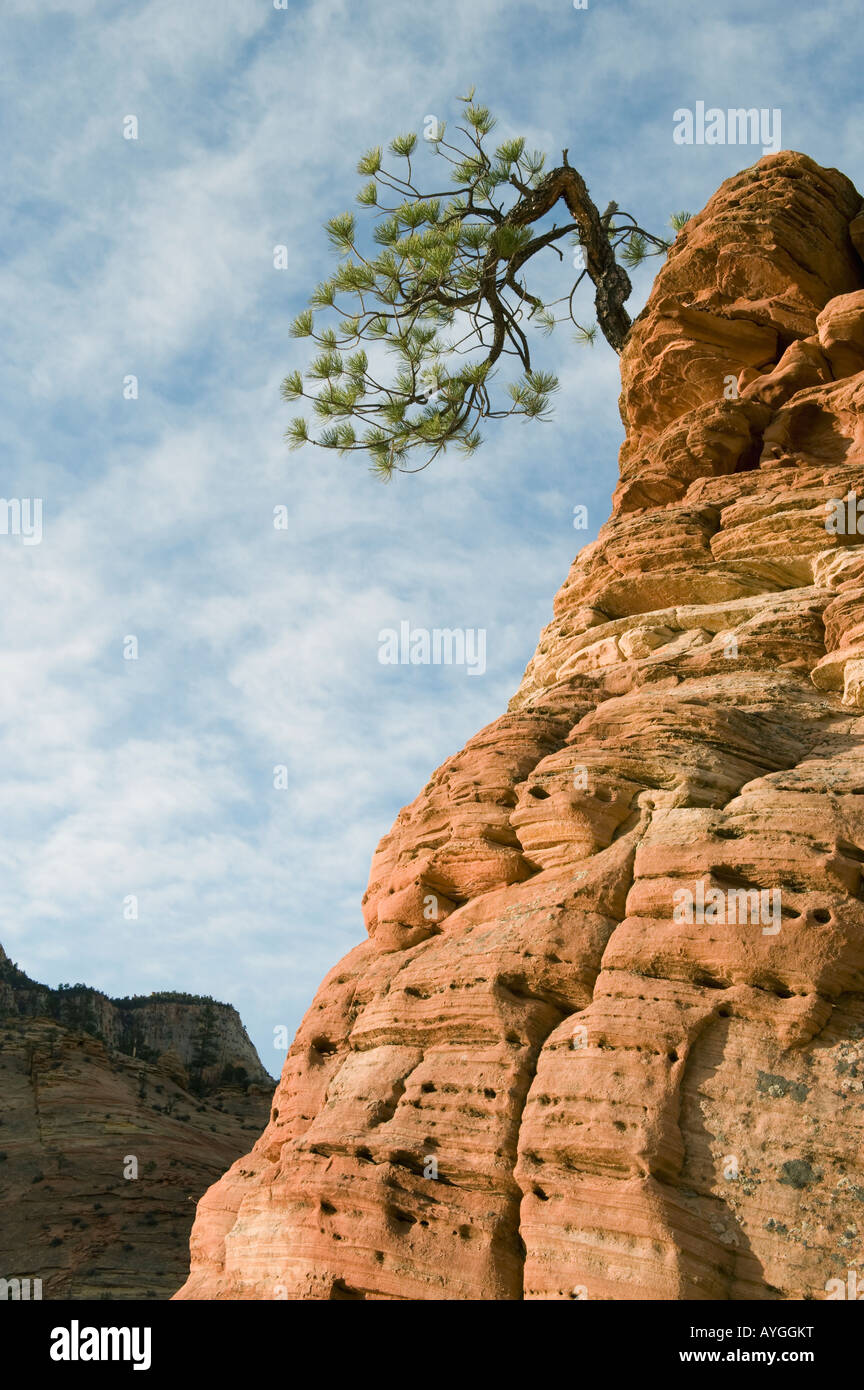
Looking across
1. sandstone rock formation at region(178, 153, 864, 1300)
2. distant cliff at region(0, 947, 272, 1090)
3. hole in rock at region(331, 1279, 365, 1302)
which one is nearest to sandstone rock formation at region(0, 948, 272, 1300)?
distant cliff at region(0, 947, 272, 1090)

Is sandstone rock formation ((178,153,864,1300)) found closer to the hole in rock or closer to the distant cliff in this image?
the hole in rock

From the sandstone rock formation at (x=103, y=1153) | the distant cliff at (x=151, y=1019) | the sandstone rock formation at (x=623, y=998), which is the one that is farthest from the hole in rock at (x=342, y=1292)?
the distant cliff at (x=151, y=1019)

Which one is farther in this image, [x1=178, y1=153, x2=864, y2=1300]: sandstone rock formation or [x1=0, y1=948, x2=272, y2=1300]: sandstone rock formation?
[x1=0, y1=948, x2=272, y2=1300]: sandstone rock formation

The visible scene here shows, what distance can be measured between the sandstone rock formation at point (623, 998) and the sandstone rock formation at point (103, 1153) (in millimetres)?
12989

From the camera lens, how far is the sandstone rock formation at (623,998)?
6.63 meters

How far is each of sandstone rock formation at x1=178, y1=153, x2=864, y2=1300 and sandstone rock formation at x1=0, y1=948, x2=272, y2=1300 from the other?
1299 centimetres

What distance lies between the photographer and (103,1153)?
25609 mm

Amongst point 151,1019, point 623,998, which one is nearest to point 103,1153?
point 151,1019

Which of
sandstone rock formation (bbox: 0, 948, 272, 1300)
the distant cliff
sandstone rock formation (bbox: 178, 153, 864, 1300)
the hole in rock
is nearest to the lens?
sandstone rock formation (bbox: 178, 153, 864, 1300)

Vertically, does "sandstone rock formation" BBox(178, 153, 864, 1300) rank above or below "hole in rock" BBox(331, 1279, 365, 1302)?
above

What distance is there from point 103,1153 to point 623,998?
70.5 ft

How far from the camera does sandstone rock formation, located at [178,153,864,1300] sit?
6633mm

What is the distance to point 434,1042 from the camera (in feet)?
27.7
